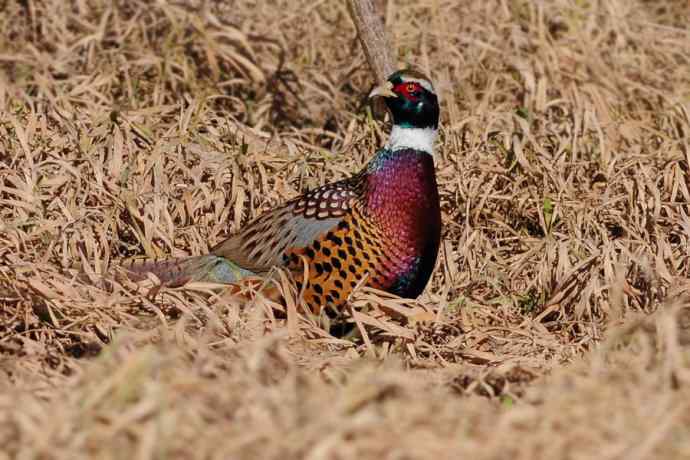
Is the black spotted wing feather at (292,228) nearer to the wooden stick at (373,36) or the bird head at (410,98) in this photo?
the bird head at (410,98)

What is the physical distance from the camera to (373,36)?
244 inches

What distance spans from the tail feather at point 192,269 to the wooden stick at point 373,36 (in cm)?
145

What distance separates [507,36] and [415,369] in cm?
316

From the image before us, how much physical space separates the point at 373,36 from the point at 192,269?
1631mm

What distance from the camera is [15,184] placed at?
17.5 ft

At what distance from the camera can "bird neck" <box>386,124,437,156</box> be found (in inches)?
200

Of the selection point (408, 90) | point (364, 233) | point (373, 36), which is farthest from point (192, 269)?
point (373, 36)

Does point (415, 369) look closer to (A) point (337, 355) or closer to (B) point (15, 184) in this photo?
(A) point (337, 355)

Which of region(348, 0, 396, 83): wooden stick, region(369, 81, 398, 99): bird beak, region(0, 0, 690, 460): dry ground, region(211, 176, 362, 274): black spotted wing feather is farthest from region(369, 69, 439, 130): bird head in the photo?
region(348, 0, 396, 83): wooden stick

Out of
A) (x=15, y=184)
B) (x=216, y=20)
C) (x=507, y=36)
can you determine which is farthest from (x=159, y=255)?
(x=507, y=36)

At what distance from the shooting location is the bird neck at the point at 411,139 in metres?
5.09

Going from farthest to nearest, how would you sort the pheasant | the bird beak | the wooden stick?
the wooden stick
the bird beak
the pheasant

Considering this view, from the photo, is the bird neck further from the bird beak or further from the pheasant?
the bird beak

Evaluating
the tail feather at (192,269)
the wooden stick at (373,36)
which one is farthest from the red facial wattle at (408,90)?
the wooden stick at (373,36)
